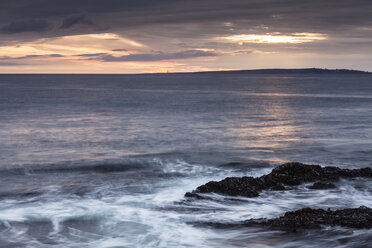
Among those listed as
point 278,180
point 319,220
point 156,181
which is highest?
point 278,180

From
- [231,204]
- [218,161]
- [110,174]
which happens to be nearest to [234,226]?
[231,204]

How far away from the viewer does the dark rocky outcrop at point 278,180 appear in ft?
47.3

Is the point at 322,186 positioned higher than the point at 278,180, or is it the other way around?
the point at 278,180

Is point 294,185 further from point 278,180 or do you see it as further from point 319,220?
point 319,220

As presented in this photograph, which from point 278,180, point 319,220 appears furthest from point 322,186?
point 319,220

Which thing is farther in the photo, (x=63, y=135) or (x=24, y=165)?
(x=63, y=135)

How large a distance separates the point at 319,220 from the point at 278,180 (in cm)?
422

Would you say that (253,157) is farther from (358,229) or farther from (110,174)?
(358,229)

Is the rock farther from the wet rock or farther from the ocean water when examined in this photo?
the wet rock

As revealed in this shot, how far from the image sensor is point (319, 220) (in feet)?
37.4

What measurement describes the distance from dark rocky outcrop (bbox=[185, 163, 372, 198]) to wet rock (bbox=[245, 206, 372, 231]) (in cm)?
250

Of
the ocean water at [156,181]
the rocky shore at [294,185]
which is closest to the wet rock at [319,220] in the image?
the rocky shore at [294,185]

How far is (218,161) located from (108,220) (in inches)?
392

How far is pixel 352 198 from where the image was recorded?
47.4ft
